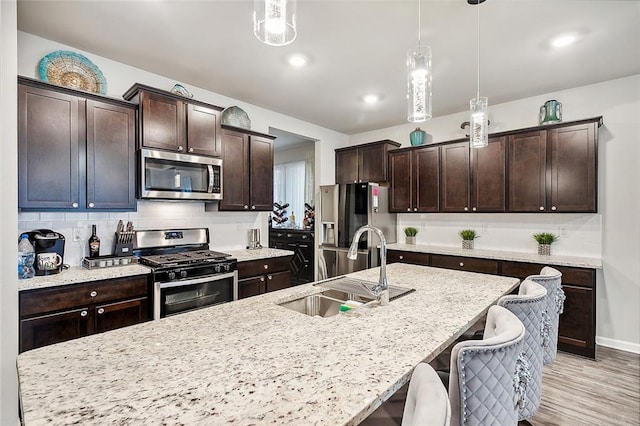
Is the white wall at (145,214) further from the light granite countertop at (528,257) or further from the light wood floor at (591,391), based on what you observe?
the light wood floor at (591,391)

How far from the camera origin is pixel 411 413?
0.70 meters

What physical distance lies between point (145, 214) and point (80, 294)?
106 centimetres

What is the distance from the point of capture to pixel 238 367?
930 millimetres

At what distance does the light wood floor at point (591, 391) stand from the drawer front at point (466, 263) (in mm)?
1040

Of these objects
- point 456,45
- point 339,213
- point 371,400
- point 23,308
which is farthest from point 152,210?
point 456,45

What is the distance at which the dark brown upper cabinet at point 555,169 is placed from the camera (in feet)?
10.4

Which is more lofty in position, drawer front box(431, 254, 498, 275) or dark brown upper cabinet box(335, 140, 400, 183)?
dark brown upper cabinet box(335, 140, 400, 183)

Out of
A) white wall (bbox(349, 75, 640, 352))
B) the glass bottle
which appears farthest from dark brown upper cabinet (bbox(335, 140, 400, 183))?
the glass bottle

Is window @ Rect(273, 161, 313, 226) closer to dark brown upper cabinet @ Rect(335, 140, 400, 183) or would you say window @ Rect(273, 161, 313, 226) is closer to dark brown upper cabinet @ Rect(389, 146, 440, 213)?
dark brown upper cabinet @ Rect(335, 140, 400, 183)

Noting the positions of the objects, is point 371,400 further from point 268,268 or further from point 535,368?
point 268,268

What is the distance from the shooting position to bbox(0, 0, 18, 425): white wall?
1.83 meters

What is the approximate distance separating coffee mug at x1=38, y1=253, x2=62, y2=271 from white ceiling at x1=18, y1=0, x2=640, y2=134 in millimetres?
1753

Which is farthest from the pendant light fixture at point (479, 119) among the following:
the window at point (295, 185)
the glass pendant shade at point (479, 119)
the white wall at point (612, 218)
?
the window at point (295, 185)

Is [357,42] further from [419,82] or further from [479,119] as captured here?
[479,119]
